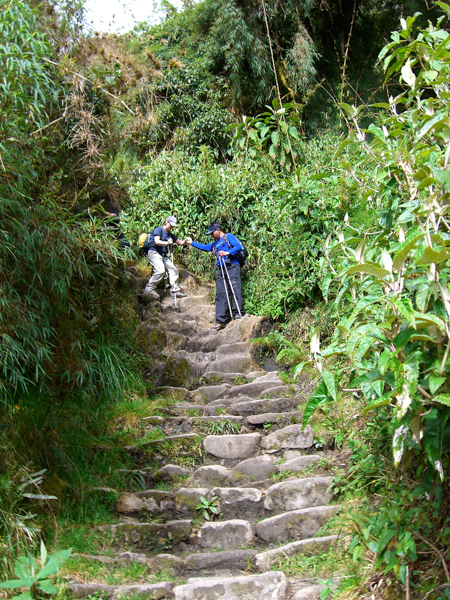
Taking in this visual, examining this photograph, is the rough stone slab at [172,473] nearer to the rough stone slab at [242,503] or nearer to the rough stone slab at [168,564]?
the rough stone slab at [242,503]

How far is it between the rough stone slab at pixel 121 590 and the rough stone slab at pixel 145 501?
3.67 feet

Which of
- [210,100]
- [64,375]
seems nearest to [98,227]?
[64,375]

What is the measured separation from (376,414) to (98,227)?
118 inches

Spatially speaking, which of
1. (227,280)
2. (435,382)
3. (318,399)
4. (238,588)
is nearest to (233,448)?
(238,588)

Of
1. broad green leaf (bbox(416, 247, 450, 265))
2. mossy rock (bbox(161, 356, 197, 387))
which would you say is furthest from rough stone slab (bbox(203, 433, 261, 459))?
broad green leaf (bbox(416, 247, 450, 265))

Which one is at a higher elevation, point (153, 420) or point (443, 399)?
point (443, 399)

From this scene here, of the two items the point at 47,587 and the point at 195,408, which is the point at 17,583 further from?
the point at 195,408

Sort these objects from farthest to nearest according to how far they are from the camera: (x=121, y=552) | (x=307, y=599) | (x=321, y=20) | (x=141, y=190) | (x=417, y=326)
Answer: (x=321, y=20)
(x=141, y=190)
(x=121, y=552)
(x=307, y=599)
(x=417, y=326)

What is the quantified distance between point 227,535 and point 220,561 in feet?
1.07

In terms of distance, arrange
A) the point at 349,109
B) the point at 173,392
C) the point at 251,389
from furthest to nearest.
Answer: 1. the point at 173,392
2. the point at 251,389
3. the point at 349,109

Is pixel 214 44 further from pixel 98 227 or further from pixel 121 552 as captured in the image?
pixel 121 552

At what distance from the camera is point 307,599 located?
3.05m

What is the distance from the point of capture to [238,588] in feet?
10.7

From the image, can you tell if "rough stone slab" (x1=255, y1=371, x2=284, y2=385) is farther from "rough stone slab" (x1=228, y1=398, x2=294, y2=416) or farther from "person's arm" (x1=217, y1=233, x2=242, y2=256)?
"person's arm" (x1=217, y1=233, x2=242, y2=256)
